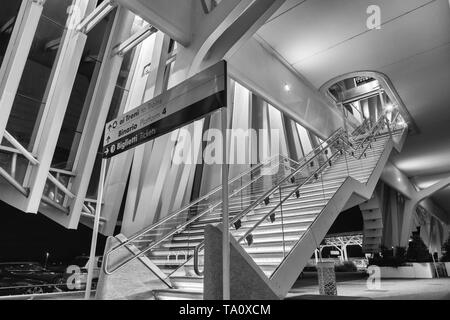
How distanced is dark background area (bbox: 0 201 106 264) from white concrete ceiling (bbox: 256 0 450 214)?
7.84 m

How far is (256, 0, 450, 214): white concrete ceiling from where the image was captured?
306 inches

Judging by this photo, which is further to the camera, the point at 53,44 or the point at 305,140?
the point at 305,140

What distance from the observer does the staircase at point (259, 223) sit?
449cm

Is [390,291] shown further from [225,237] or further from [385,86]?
[385,86]

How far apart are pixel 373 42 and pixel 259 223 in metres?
7.22

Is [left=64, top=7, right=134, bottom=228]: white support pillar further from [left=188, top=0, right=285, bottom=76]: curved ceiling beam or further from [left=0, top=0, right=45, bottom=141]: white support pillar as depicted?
→ [left=188, top=0, right=285, bottom=76]: curved ceiling beam

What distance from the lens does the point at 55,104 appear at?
21.4ft

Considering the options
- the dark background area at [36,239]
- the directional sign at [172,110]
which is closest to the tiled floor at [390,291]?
the directional sign at [172,110]

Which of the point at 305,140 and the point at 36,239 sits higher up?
the point at 305,140

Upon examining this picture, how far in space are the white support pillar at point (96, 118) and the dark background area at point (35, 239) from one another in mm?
1950

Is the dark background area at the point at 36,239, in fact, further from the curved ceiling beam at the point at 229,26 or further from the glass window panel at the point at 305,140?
the glass window panel at the point at 305,140

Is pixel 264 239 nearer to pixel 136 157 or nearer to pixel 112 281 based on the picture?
pixel 112 281

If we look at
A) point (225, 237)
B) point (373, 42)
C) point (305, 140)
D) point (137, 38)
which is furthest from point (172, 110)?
point (305, 140)

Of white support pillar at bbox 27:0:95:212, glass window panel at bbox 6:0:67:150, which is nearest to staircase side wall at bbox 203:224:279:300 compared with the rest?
white support pillar at bbox 27:0:95:212
